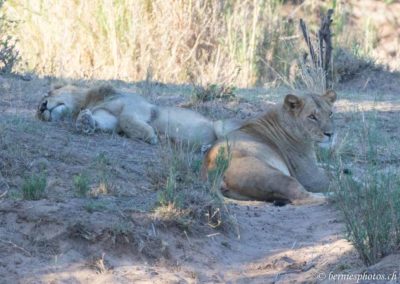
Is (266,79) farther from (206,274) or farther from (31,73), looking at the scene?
(206,274)

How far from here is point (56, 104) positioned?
8.88 metres

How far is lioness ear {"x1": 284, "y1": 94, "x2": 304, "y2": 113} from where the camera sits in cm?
806

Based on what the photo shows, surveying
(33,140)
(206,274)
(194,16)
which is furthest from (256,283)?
(194,16)

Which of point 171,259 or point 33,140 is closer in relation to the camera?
point 171,259

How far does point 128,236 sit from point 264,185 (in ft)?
6.49

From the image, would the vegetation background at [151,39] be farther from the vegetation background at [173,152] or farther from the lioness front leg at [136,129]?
the lioness front leg at [136,129]

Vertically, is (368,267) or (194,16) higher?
(194,16)

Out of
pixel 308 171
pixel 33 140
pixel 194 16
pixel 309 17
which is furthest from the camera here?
pixel 309 17

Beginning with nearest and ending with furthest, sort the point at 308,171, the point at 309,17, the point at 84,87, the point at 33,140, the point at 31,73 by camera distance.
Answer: the point at 33,140 < the point at 308,171 < the point at 84,87 < the point at 31,73 < the point at 309,17

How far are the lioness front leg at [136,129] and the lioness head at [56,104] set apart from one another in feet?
1.82

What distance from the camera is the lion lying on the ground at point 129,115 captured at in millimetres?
8766

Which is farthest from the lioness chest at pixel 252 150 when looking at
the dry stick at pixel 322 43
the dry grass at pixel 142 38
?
the dry grass at pixel 142 38

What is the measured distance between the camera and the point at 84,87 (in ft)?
32.2

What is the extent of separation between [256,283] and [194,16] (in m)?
9.31
